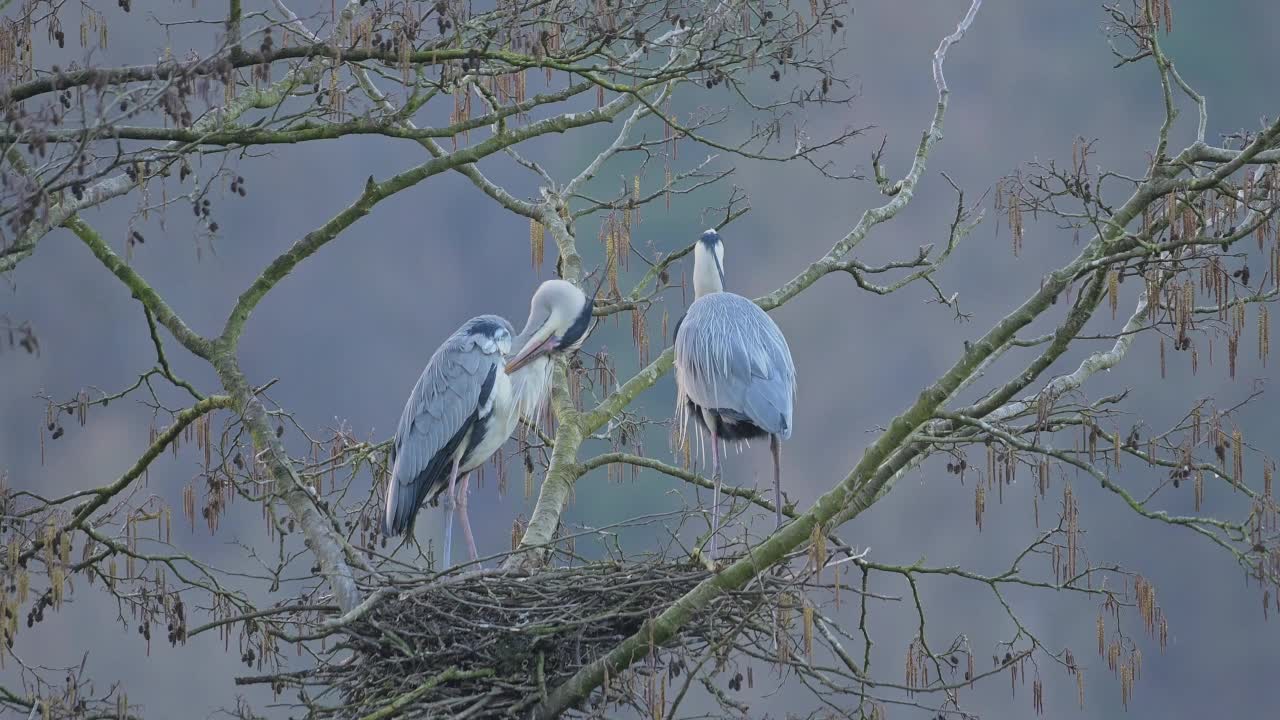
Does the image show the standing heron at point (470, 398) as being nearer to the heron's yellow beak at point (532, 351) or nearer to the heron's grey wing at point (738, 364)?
the heron's yellow beak at point (532, 351)

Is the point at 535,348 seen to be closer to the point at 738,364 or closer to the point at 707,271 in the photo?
the point at 707,271

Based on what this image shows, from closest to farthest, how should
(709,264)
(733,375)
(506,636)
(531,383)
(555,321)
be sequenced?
(506,636), (733,375), (555,321), (531,383), (709,264)

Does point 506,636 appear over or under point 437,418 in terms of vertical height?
under

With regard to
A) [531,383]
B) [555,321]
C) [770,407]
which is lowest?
[770,407]

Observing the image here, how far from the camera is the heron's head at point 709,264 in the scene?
9.55 m

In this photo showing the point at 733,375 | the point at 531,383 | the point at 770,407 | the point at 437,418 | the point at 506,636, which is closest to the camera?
the point at 506,636

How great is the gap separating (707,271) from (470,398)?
189 centimetres

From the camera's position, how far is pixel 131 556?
7809mm

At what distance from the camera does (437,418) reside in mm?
8773

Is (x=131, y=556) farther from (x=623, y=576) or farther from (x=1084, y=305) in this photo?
(x=1084, y=305)

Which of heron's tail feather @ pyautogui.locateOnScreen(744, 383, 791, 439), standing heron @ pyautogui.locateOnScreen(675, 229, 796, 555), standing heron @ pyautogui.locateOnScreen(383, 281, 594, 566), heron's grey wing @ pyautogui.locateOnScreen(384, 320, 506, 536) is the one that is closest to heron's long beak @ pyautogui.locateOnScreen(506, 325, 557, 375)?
standing heron @ pyautogui.locateOnScreen(383, 281, 594, 566)

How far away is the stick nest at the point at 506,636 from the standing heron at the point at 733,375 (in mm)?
869

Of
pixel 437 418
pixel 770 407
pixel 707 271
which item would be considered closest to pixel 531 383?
pixel 437 418

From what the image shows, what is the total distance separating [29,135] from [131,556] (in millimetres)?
3094
